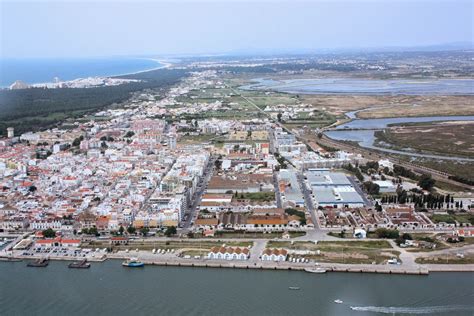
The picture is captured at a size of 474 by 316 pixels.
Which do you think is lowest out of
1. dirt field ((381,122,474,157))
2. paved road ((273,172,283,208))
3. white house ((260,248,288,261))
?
white house ((260,248,288,261))

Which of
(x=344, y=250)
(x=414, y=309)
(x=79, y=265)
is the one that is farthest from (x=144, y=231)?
(x=414, y=309)

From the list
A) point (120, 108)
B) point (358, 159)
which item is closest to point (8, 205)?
point (358, 159)

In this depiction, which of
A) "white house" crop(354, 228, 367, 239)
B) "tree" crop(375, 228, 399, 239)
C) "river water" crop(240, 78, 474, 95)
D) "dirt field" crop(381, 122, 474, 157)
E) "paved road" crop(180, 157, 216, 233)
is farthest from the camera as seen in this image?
"river water" crop(240, 78, 474, 95)

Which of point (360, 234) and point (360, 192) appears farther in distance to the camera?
point (360, 192)

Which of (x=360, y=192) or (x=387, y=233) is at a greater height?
(x=360, y=192)

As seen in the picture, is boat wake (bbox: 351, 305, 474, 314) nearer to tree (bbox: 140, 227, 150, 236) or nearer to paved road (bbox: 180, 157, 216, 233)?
paved road (bbox: 180, 157, 216, 233)

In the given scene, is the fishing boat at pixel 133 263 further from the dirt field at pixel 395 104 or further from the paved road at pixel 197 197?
the dirt field at pixel 395 104

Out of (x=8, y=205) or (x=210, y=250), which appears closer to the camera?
(x=210, y=250)

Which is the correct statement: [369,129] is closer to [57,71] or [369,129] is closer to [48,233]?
[48,233]

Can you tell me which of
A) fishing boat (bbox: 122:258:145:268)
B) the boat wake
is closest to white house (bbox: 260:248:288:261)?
the boat wake

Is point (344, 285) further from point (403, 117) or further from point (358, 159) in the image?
point (403, 117)

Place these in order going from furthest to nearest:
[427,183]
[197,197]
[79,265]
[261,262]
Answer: [427,183]
[197,197]
[79,265]
[261,262]
